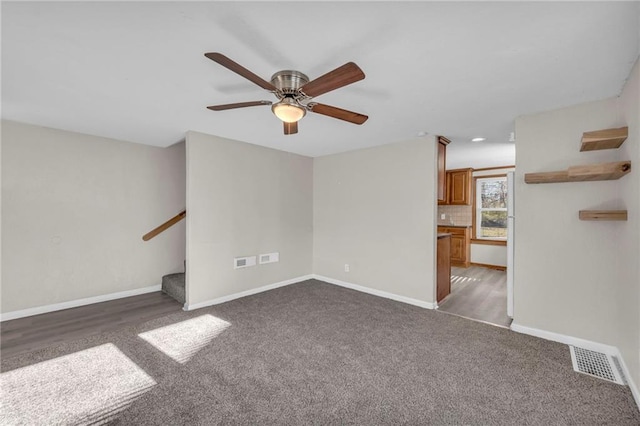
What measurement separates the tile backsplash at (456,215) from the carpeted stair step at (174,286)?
19.4ft

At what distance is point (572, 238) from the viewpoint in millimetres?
2533

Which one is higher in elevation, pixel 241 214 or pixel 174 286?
pixel 241 214

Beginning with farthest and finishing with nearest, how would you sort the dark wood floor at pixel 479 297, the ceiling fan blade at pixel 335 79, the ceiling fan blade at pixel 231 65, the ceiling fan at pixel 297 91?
the dark wood floor at pixel 479 297 < the ceiling fan at pixel 297 91 < the ceiling fan blade at pixel 335 79 < the ceiling fan blade at pixel 231 65

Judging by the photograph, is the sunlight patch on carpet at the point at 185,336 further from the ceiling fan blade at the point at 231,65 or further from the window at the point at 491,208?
the window at the point at 491,208

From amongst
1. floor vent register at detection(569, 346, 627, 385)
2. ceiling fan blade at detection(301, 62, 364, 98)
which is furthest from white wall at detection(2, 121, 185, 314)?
floor vent register at detection(569, 346, 627, 385)

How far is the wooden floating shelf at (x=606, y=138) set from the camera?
210cm

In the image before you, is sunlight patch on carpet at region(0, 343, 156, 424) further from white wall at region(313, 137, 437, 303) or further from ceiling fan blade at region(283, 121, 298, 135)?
white wall at region(313, 137, 437, 303)

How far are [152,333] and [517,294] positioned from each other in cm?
384

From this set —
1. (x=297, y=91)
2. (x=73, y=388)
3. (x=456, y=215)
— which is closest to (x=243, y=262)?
(x=73, y=388)

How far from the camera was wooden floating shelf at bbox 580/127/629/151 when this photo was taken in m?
2.10

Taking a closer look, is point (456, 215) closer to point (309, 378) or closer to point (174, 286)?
point (309, 378)

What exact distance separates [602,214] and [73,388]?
169 inches

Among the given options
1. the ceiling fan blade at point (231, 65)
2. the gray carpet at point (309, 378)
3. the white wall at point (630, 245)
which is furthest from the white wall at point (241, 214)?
the white wall at point (630, 245)

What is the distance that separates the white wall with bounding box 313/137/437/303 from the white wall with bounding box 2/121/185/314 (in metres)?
2.53
